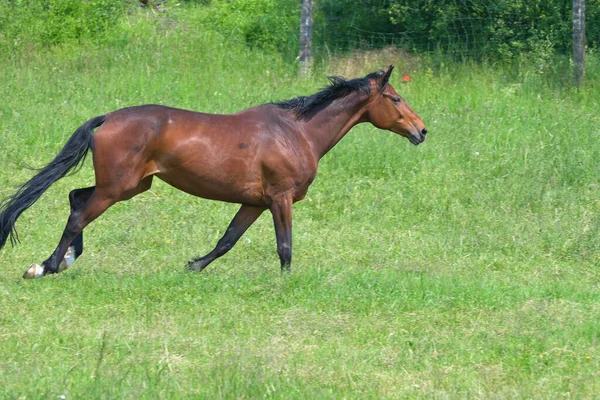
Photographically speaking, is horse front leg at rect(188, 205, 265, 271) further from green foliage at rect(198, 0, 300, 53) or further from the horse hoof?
green foliage at rect(198, 0, 300, 53)

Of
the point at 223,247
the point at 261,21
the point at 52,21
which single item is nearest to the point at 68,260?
the point at 223,247

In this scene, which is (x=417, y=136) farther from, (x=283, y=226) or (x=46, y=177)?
(x=46, y=177)

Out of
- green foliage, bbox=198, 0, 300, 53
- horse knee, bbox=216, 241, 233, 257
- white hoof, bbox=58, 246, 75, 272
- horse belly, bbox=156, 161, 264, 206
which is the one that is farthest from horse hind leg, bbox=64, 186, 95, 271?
green foliage, bbox=198, 0, 300, 53

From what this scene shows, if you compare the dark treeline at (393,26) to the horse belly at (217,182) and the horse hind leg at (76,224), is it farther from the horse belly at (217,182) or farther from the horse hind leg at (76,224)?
→ the horse hind leg at (76,224)

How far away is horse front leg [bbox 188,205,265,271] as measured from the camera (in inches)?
328

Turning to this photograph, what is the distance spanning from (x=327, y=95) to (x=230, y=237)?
1.49 metres

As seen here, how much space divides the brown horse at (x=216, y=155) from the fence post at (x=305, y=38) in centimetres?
611

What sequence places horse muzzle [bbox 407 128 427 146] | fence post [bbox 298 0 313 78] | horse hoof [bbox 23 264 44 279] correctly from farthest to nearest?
fence post [bbox 298 0 313 78]
horse muzzle [bbox 407 128 427 146]
horse hoof [bbox 23 264 44 279]

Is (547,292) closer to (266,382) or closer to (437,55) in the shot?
(266,382)

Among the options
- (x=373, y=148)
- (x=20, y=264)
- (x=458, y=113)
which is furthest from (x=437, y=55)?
(x=20, y=264)

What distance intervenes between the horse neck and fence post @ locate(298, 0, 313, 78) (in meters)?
6.06

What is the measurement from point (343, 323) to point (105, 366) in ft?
6.03

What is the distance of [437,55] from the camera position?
1546 cm

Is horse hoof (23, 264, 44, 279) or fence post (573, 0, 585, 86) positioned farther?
fence post (573, 0, 585, 86)
